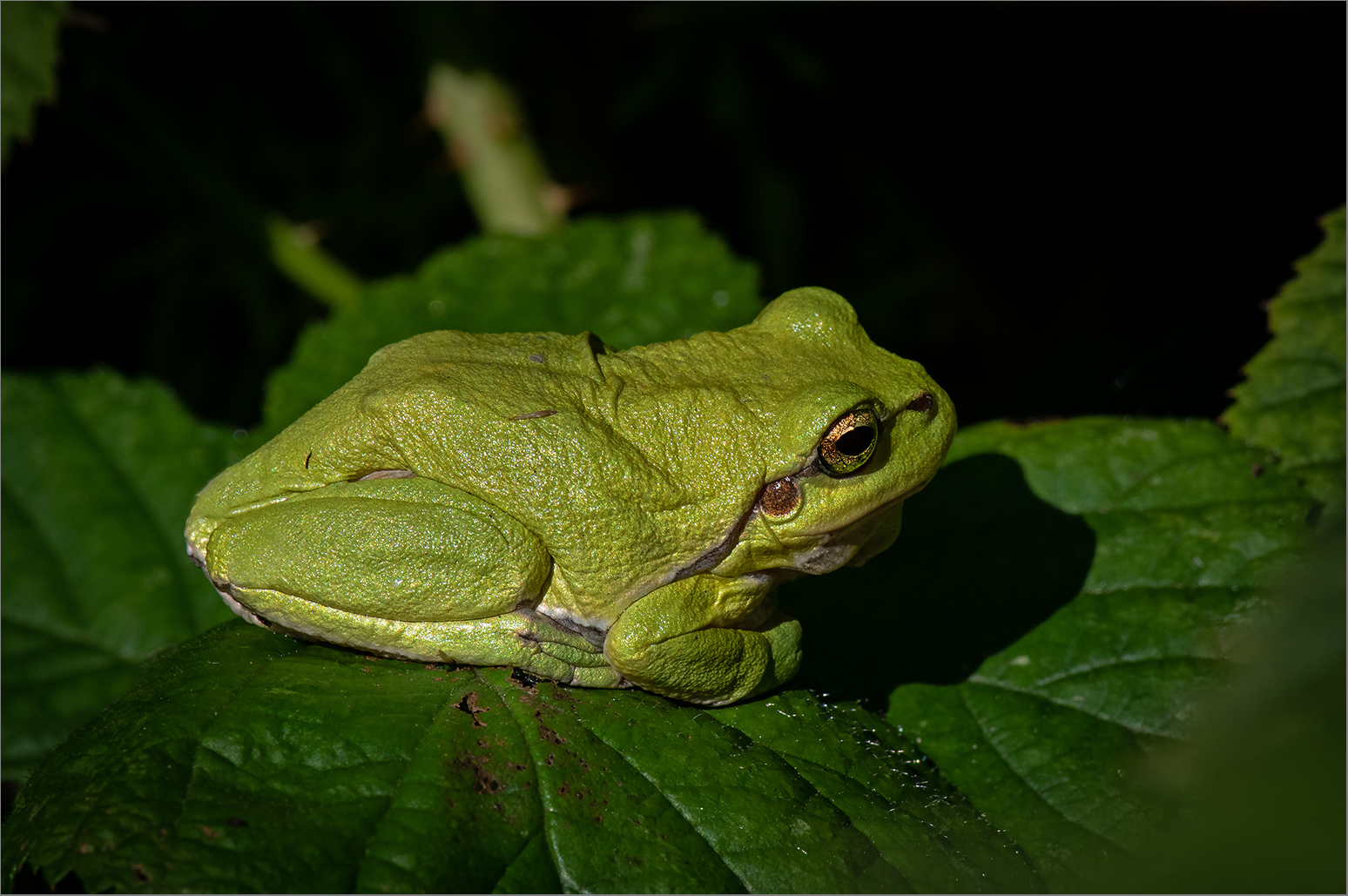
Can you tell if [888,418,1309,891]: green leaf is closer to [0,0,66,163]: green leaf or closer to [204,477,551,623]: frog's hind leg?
[204,477,551,623]: frog's hind leg

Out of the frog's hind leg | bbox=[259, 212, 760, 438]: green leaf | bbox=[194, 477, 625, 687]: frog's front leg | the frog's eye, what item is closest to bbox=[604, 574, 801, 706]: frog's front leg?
bbox=[194, 477, 625, 687]: frog's front leg

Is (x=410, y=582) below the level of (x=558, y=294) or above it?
below

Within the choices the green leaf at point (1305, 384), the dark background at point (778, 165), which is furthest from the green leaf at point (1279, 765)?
the dark background at point (778, 165)

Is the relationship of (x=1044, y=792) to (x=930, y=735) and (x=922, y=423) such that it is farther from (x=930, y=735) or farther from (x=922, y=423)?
(x=922, y=423)

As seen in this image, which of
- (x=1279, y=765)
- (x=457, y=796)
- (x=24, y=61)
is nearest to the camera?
(x=1279, y=765)

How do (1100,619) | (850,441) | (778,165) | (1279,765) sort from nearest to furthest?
(1279,765)
(850,441)
(1100,619)
(778,165)

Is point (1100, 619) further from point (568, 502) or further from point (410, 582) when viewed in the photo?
point (410, 582)

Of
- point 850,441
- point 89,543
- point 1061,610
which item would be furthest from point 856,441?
point 89,543
